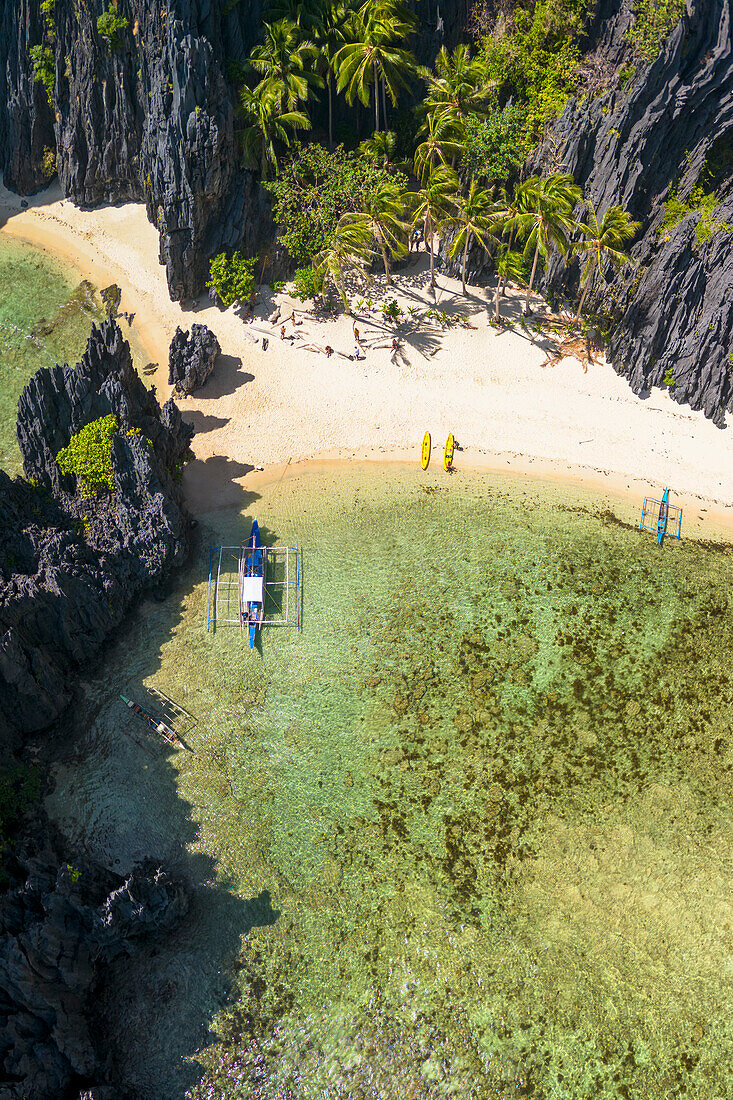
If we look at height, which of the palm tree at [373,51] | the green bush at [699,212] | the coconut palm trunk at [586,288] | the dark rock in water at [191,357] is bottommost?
the dark rock in water at [191,357]

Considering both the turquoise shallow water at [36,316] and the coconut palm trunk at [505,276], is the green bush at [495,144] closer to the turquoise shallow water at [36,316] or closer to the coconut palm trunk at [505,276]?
the coconut palm trunk at [505,276]

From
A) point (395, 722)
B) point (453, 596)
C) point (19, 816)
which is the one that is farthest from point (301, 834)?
point (453, 596)

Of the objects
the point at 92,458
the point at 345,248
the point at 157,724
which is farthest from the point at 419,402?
the point at 157,724

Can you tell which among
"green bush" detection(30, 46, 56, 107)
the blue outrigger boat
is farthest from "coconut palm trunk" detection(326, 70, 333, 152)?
the blue outrigger boat

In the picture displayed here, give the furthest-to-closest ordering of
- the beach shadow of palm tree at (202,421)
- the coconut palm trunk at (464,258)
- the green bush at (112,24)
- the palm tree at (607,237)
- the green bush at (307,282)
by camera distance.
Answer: the green bush at (112,24) < the green bush at (307,282) < the coconut palm trunk at (464,258) < the beach shadow of palm tree at (202,421) < the palm tree at (607,237)

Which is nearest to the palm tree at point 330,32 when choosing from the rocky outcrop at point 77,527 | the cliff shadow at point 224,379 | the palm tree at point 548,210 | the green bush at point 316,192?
the green bush at point 316,192

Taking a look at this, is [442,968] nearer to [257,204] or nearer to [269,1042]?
[269,1042]
